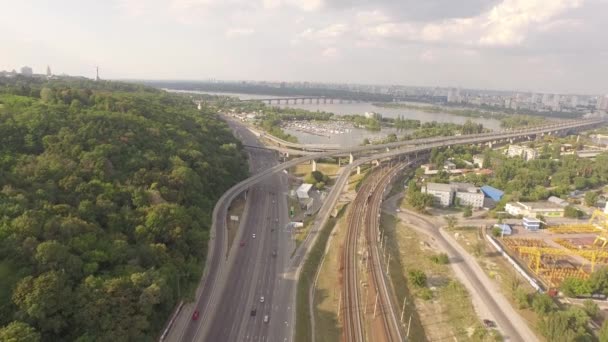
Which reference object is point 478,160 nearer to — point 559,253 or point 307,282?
point 559,253

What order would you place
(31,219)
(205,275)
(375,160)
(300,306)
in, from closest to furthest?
(31,219) < (300,306) < (205,275) < (375,160)

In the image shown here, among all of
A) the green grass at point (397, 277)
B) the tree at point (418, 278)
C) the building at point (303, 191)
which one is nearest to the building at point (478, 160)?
the green grass at point (397, 277)

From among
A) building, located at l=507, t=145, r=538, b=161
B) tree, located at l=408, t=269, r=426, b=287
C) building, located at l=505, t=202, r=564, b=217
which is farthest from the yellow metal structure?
building, located at l=507, t=145, r=538, b=161

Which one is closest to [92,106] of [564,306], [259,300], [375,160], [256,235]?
[256,235]

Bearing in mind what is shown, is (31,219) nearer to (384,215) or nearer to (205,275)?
(205,275)

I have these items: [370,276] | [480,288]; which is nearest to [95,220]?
[370,276]

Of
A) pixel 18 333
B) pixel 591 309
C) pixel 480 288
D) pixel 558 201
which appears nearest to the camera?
pixel 18 333
